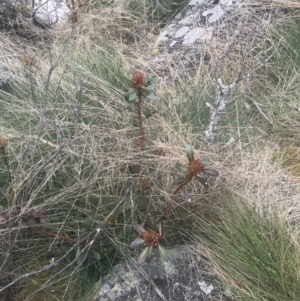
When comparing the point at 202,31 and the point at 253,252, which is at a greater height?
the point at 202,31

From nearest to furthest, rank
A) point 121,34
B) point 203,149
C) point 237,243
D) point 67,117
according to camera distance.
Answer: point 237,243
point 203,149
point 67,117
point 121,34

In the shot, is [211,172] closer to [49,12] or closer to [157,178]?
[157,178]

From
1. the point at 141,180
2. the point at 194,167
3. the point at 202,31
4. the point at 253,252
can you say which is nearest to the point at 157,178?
the point at 141,180

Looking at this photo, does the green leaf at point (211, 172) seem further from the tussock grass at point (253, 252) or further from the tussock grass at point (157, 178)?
the tussock grass at point (253, 252)

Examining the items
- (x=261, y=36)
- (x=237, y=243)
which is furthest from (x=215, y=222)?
(x=261, y=36)

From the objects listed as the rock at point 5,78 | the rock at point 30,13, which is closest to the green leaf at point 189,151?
the rock at point 5,78

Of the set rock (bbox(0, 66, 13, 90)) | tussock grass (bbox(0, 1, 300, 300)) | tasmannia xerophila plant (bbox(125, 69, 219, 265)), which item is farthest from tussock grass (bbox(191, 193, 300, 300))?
rock (bbox(0, 66, 13, 90))

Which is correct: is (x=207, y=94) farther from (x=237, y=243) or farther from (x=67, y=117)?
(x=237, y=243)

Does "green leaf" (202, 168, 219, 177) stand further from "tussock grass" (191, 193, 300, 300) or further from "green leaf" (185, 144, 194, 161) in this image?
"tussock grass" (191, 193, 300, 300)
